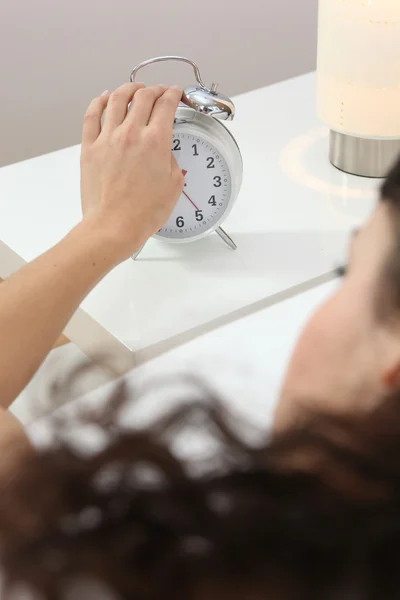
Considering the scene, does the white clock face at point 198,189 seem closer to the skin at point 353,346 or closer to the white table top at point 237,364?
the white table top at point 237,364

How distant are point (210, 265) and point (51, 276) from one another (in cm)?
25

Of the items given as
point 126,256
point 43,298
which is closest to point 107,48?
point 126,256

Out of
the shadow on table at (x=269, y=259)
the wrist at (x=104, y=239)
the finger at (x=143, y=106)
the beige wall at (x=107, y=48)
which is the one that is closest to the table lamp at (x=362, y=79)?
the shadow on table at (x=269, y=259)

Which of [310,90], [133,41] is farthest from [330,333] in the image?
[133,41]

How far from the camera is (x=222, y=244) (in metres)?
1.10

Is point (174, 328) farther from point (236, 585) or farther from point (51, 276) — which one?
point (236, 585)

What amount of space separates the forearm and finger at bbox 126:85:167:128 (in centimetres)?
13

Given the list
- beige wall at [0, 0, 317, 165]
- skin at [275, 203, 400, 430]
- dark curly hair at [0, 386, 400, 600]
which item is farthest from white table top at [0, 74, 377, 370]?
beige wall at [0, 0, 317, 165]

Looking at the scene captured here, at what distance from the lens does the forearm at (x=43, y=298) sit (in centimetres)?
80

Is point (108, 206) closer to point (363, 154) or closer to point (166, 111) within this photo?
point (166, 111)

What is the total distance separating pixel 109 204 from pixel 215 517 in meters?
0.62

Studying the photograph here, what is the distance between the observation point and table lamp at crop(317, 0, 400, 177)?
1.08 m

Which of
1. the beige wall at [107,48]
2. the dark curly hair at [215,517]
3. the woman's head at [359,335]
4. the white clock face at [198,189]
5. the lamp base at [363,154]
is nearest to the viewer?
the dark curly hair at [215,517]

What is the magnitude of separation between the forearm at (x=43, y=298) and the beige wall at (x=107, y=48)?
4.43ft
